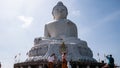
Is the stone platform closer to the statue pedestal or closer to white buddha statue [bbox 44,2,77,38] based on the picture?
the statue pedestal

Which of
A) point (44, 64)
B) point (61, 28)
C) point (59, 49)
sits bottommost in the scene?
point (44, 64)

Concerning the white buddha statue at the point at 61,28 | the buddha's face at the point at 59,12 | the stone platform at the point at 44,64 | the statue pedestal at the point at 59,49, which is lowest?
Result: the stone platform at the point at 44,64

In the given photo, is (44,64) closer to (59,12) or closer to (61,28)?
(61,28)

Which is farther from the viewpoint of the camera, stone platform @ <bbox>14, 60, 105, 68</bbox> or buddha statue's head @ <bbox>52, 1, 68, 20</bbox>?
buddha statue's head @ <bbox>52, 1, 68, 20</bbox>

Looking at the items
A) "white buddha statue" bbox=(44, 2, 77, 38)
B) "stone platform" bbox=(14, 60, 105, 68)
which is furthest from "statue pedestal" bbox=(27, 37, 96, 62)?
"white buddha statue" bbox=(44, 2, 77, 38)

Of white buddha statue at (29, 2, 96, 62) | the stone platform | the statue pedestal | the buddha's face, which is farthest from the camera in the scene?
the buddha's face

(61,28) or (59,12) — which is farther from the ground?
(59,12)

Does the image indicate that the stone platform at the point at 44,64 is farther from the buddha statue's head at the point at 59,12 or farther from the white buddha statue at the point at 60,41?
the buddha statue's head at the point at 59,12

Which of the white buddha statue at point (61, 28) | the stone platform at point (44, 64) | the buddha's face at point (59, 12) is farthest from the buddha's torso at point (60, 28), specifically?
the stone platform at point (44, 64)

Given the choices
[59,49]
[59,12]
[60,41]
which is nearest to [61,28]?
[59,12]

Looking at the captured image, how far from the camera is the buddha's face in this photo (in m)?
41.2

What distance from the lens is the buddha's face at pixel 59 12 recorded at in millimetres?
41188

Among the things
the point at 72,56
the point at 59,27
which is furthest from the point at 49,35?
the point at 72,56

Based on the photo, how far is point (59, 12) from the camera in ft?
136
